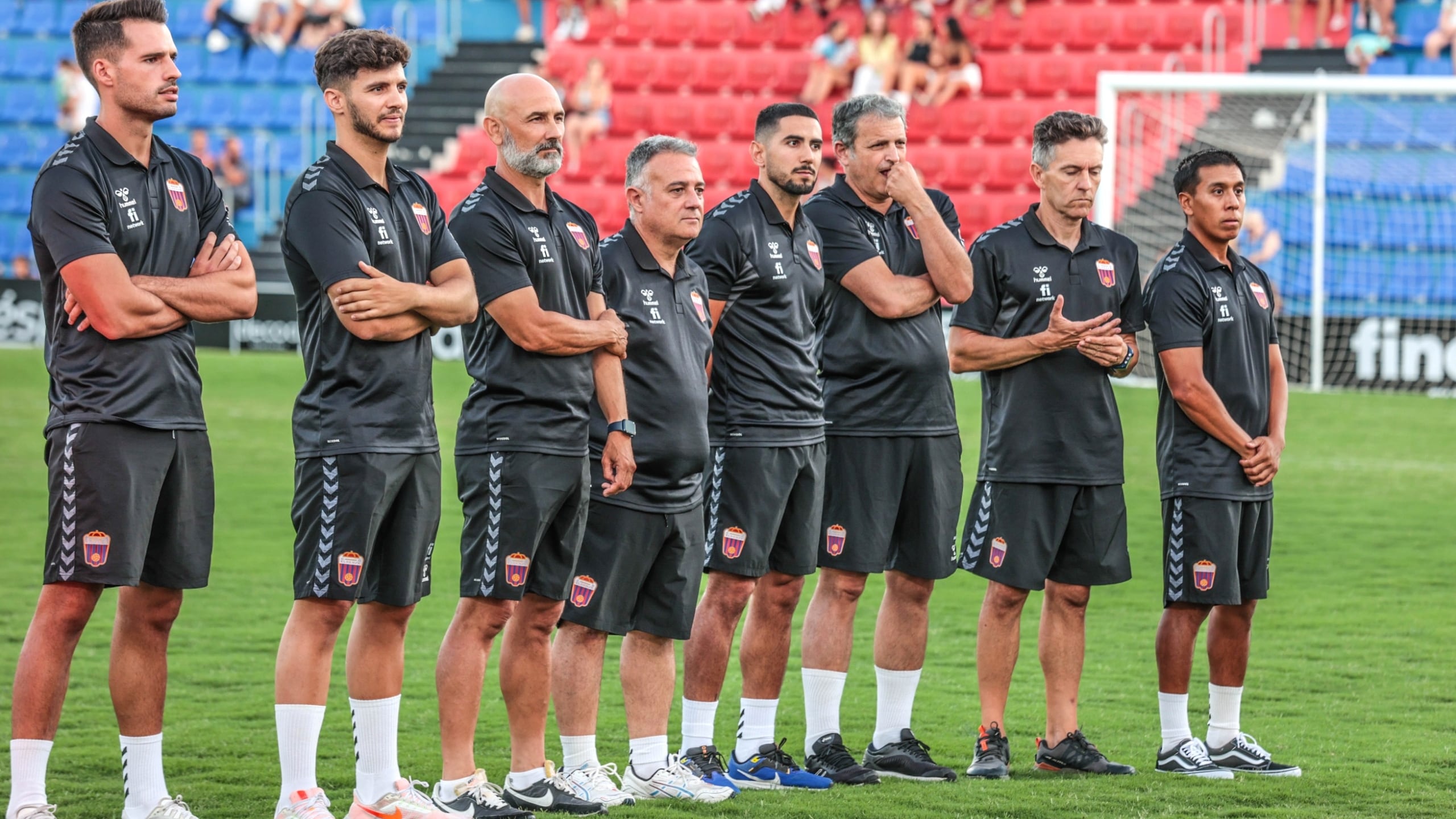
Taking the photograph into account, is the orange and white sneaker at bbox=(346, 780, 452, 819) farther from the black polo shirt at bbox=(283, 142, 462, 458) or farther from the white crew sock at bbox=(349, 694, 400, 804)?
the black polo shirt at bbox=(283, 142, 462, 458)

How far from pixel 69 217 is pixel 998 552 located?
317 cm

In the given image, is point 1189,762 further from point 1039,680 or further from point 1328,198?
point 1328,198

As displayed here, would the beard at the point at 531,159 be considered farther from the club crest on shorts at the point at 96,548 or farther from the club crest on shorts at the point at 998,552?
the club crest on shorts at the point at 998,552

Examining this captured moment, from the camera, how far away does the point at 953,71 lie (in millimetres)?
21531

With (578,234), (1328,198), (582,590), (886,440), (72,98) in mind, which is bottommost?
(582,590)

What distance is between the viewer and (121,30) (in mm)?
4656

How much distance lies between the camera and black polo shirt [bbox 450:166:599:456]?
4949mm

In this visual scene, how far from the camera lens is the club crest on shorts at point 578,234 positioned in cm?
515

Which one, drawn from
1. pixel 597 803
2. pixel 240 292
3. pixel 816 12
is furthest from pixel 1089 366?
pixel 816 12

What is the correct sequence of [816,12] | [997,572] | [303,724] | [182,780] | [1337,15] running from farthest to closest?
[816,12] < [1337,15] < [997,572] < [182,780] < [303,724]

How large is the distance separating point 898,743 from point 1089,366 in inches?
57.5

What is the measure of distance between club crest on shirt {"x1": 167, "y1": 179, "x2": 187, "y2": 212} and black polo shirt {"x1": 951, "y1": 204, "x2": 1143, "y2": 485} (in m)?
2.67

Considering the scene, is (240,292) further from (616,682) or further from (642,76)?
(642,76)

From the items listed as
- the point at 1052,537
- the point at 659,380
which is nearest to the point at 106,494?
the point at 659,380
